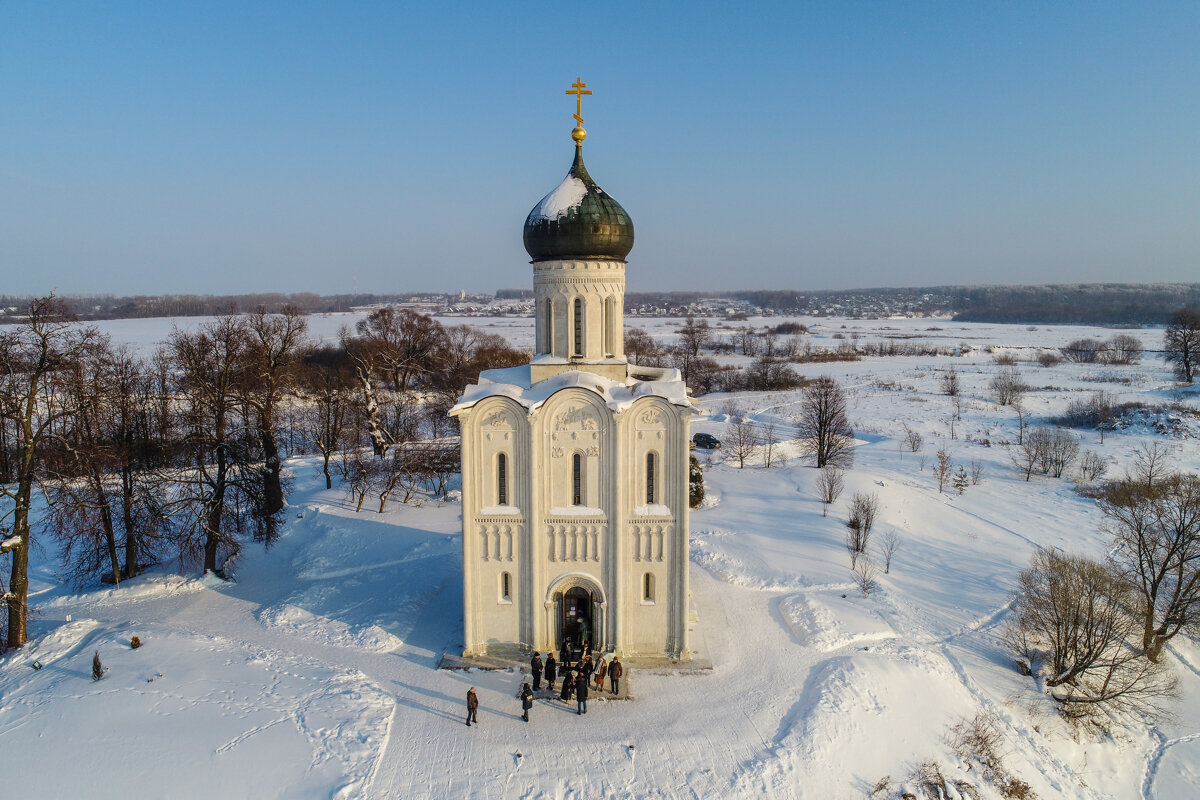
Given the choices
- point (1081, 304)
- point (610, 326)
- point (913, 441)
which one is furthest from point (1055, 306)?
point (610, 326)

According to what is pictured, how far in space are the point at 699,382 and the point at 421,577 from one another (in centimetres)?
3578

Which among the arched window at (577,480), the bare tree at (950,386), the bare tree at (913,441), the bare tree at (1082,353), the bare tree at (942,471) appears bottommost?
the bare tree at (942,471)

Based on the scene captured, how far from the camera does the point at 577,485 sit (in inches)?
524

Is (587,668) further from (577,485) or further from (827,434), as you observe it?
(827,434)

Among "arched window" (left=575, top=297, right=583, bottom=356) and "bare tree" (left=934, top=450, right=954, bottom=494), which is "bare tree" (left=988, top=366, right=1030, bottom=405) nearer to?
"bare tree" (left=934, top=450, right=954, bottom=494)

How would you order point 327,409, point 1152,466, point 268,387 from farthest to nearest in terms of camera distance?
1. point 327,409
2. point 1152,466
3. point 268,387

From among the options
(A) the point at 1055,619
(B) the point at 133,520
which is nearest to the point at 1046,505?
(A) the point at 1055,619

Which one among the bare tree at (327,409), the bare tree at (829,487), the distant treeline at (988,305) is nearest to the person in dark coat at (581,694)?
the bare tree at (829,487)

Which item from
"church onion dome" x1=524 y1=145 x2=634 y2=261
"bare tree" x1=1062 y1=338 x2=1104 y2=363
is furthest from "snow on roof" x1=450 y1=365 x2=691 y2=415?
"bare tree" x1=1062 y1=338 x2=1104 y2=363

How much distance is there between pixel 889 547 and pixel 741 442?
33.7 feet

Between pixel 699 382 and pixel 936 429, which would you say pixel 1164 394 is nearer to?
pixel 936 429

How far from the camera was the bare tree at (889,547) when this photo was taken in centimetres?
1817

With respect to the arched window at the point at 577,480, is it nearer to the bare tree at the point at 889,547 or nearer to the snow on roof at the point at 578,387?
the snow on roof at the point at 578,387

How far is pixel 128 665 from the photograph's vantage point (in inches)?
481
